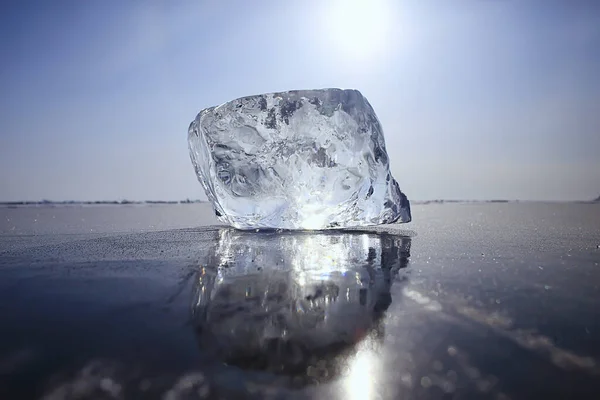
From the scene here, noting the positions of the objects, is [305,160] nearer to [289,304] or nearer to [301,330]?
[289,304]

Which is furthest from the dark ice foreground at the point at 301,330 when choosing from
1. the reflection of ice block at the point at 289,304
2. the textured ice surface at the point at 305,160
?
the textured ice surface at the point at 305,160

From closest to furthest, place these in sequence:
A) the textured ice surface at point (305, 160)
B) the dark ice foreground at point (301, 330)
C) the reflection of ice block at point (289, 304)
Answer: the dark ice foreground at point (301, 330), the reflection of ice block at point (289, 304), the textured ice surface at point (305, 160)

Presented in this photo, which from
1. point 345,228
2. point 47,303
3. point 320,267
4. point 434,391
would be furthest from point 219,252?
point 345,228

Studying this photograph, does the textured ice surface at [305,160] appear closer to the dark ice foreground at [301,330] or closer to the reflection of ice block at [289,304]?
the reflection of ice block at [289,304]

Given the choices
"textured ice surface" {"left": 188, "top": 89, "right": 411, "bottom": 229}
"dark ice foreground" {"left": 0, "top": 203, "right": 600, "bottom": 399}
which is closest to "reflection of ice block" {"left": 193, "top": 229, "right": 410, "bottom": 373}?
"dark ice foreground" {"left": 0, "top": 203, "right": 600, "bottom": 399}

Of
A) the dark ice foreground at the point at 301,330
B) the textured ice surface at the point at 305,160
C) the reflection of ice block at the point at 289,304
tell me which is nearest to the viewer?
the dark ice foreground at the point at 301,330
